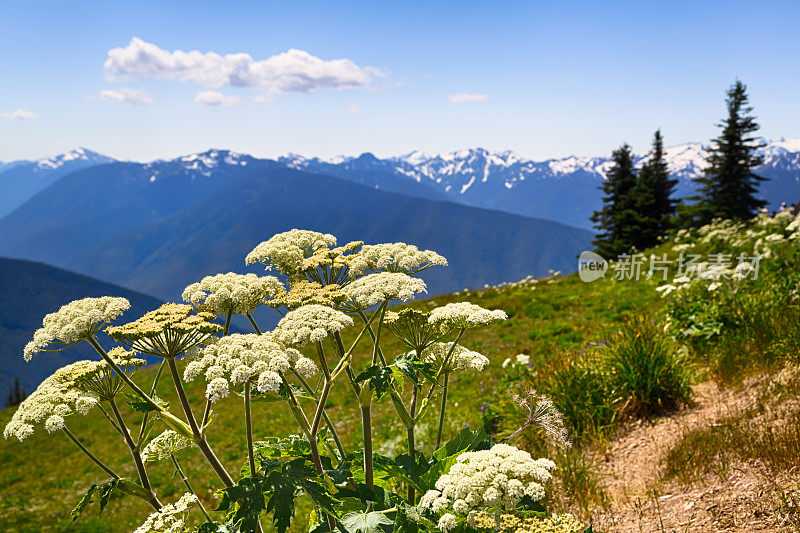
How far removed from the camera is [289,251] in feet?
12.9

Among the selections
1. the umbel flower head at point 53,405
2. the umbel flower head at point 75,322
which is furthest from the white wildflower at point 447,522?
the umbel flower head at point 53,405

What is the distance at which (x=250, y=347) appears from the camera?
10.3ft

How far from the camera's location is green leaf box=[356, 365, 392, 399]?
9.75 feet

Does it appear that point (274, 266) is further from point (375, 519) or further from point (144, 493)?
point (375, 519)

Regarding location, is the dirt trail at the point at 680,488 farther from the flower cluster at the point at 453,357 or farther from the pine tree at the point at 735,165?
the pine tree at the point at 735,165

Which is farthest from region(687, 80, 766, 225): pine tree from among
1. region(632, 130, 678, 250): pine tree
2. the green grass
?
the green grass

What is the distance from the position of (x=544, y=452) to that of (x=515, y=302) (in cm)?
1766

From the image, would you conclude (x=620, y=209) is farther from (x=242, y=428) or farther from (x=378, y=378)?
(x=378, y=378)

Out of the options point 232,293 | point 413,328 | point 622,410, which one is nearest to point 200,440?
point 232,293

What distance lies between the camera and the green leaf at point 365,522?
287 centimetres

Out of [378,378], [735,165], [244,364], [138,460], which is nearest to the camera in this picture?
[244,364]

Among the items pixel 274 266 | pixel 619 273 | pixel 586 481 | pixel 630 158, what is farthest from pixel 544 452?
pixel 630 158

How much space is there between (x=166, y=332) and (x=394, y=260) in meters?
1.92

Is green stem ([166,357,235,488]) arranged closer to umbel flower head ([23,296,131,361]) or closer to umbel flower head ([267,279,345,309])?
umbel flower head ([23,296,131,361])
